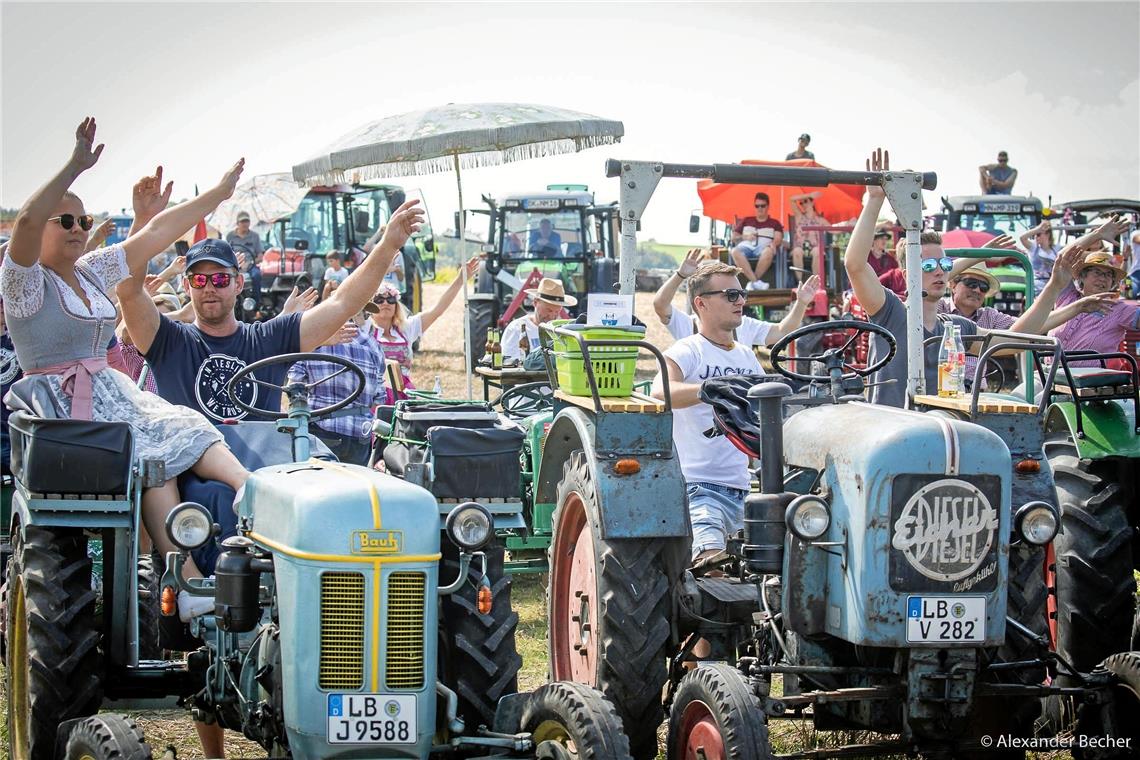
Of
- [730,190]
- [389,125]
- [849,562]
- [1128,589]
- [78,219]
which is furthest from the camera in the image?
[730,190]

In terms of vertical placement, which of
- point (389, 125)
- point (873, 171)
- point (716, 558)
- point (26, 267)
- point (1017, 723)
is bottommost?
point (1017, 723)

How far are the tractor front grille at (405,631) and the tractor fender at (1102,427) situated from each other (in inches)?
127

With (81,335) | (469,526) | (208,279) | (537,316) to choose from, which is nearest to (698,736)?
(469,526)

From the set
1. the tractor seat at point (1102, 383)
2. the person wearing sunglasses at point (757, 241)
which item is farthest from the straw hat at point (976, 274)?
the person wearing sunglasses at point (757, 241)

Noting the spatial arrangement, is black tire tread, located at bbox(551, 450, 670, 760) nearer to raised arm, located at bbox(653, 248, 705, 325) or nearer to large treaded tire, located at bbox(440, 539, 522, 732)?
large treaded tire, located at bbox(440, 539, 522, 732)

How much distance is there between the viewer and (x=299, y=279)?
2044cm

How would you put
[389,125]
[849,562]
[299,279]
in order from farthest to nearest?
[299,279]
[389,125]
[849,562]

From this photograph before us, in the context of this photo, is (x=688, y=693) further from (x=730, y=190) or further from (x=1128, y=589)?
(x=730, y=190)

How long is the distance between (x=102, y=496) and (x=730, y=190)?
13.7m

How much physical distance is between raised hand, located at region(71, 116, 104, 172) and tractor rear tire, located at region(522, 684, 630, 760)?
233 centimetres

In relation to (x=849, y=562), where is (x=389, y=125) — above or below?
above

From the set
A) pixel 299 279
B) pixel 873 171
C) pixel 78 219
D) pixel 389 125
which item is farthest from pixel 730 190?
pixel 78 219

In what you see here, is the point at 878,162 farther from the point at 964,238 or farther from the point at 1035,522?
the point at 964,238

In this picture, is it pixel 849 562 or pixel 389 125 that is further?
pixel 389 125
